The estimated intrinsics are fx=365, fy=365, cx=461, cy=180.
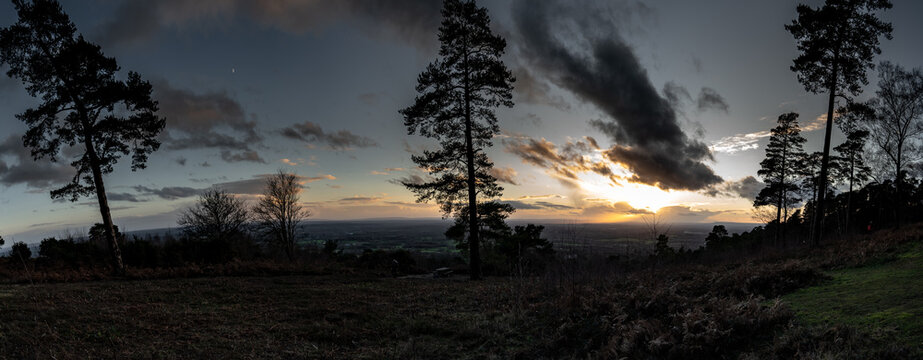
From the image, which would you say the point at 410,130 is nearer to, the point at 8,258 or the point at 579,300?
the point at 579,300

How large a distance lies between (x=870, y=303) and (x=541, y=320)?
4.67 meters

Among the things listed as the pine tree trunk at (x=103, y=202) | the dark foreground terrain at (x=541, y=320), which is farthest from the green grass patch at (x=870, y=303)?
the pine tree trunk at (x=103, y=202)

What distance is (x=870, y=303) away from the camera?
180 inches

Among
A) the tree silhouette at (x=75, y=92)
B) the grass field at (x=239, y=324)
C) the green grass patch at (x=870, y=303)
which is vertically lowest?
the grass field at (x=239, y=324)

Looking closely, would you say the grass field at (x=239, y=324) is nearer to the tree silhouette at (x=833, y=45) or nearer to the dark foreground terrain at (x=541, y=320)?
the dark foreground terrain at (x=541, y=320)

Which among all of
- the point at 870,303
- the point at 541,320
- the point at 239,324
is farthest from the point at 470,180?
the point at 870,303

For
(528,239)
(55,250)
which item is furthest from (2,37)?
(528,239)

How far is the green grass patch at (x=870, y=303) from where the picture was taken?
12.0ft

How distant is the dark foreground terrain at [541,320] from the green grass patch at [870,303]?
18 mm

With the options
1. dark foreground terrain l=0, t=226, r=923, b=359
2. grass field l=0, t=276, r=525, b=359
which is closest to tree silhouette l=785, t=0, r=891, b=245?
dark foreground terrain l=0, t=226, r=923, b=359

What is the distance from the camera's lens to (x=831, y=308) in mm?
4676

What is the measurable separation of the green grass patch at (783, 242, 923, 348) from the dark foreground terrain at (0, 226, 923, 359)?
18 mm

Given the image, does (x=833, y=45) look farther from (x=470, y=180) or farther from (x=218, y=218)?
(x=218, y=218)

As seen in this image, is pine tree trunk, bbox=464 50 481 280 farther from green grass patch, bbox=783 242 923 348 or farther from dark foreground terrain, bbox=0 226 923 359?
green grass patch, bbox=783 242 923 348
